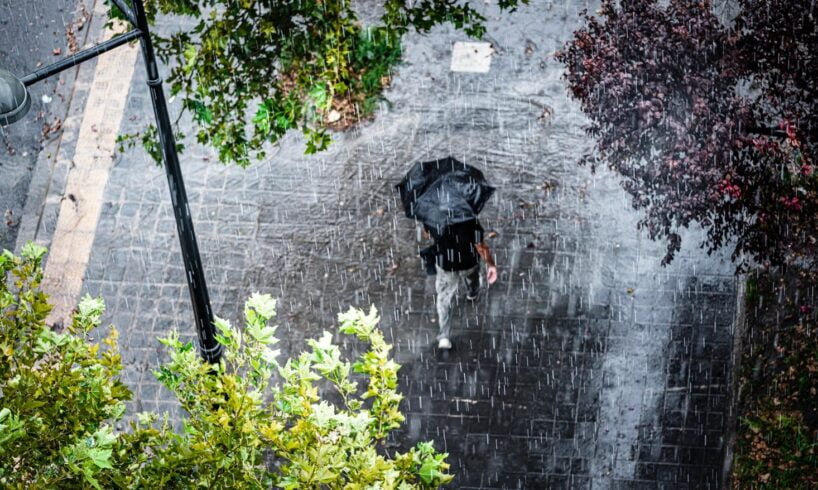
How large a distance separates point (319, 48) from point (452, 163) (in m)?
1.89

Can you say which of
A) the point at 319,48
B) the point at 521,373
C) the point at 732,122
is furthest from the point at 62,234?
the point at 732,122

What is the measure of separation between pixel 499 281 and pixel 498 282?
0.06ft

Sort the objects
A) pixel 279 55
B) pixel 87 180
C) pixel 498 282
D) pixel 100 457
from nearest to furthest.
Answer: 1. pixel 100 457
2. pixel 279 55
3. pixel 498 282
4. pixel 87 180

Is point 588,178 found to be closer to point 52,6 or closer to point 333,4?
point 333,4

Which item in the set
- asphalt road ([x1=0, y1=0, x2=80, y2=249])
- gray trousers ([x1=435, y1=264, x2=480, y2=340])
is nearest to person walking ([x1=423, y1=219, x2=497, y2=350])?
gray trousers ([x1=435, y1=264, x2=480, y2=340])

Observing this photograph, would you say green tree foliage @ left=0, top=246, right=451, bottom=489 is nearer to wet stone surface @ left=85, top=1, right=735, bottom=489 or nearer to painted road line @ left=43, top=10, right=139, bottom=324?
wet stone surface @ left=85, top=1, right=735, bottom=489

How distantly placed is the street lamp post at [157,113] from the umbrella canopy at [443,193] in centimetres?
267

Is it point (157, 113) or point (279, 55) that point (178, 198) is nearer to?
point (157, 113)

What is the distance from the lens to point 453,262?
9.88 metres

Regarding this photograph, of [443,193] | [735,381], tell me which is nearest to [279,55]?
[443,193]

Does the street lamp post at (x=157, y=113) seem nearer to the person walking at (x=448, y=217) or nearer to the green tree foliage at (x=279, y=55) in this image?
the green tree foliage at (x=279, y=55)

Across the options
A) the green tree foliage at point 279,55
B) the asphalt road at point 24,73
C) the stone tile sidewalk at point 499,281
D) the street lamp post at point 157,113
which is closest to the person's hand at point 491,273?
the stone tile sidewalk at point 499,281

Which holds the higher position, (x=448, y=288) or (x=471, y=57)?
(x=471, y=57)

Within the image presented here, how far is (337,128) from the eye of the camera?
12820 mm
